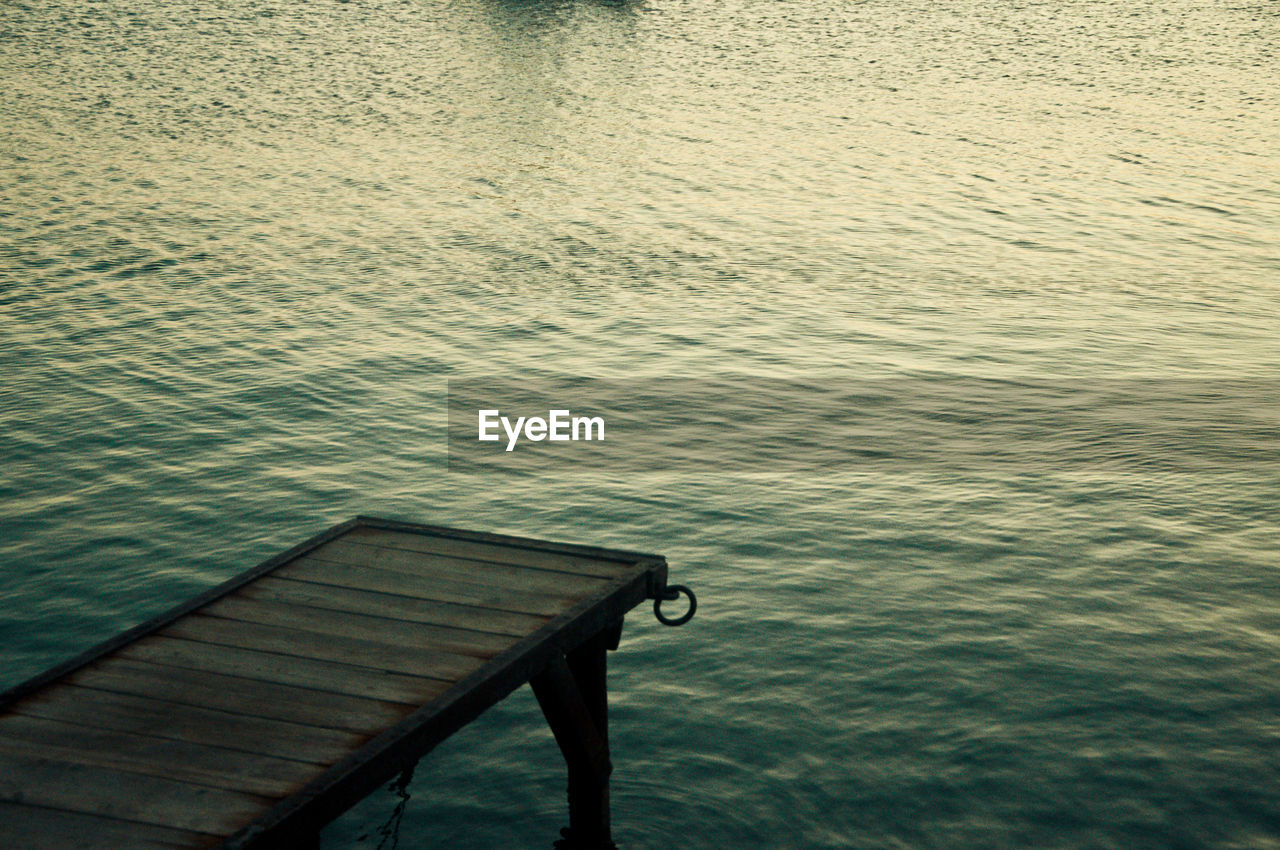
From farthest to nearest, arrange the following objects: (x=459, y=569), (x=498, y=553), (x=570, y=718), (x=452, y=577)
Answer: (x=498, y=553)
(x=459, y=569)
(x=452, y=577)
(x=570, y=718)

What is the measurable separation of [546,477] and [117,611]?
554 cm

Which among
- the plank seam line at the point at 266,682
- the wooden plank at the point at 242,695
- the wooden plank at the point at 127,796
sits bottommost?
the wooden plank at the point at 127,796

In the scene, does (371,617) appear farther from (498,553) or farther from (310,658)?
(498,553)

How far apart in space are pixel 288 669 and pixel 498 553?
2.14 m

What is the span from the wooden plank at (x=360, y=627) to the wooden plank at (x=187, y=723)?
3.63 ft

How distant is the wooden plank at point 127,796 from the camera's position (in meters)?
6.16

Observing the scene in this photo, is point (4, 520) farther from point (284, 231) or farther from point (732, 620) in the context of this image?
point (284, 231)

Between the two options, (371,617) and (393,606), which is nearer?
(371,617)

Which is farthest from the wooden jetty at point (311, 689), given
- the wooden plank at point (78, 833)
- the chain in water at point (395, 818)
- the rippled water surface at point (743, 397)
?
the rippled water surface at point (743, 397)

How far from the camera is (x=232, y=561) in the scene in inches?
547

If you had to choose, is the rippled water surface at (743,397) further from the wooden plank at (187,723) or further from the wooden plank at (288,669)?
the wooden plank at (187,723)

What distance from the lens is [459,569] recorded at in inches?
363

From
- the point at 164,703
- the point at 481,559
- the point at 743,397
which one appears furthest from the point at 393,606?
the point at 743,397

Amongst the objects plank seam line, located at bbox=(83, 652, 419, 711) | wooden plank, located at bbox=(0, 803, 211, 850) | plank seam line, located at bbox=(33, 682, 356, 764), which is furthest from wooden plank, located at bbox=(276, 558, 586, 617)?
wooden plank, located at bbox=(0, 803, 211, 850)
